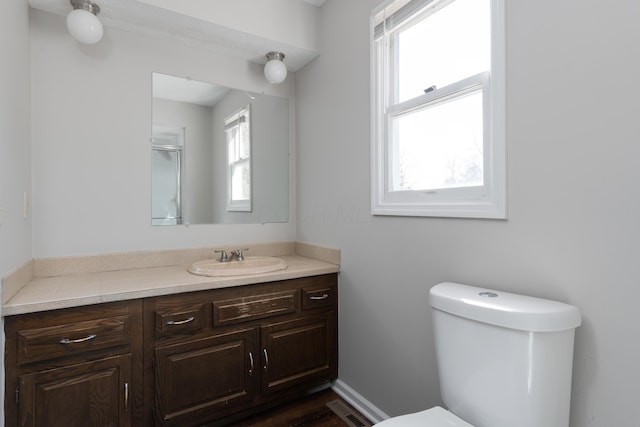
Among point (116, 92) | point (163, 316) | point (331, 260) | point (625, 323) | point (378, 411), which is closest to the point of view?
point (625, 323)

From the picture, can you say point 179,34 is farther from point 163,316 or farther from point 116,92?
point 163,316

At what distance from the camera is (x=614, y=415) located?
930mm

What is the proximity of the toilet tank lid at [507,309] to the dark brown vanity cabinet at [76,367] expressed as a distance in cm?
132

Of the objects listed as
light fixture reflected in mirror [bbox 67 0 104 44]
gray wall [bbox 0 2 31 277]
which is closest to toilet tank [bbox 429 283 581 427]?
gray wall [bbox 0 2 31 277]

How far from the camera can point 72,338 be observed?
1303mm

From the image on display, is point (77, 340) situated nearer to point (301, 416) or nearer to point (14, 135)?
point (14, 135)

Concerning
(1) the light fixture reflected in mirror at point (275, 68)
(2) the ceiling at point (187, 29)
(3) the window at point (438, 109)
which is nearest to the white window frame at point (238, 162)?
Result: (1) the light fixture reflected in mirror at point (275, 68)

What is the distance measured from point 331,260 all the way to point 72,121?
5.55 ft

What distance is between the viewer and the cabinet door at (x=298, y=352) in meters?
1.78

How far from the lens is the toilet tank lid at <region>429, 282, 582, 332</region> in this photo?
91cm

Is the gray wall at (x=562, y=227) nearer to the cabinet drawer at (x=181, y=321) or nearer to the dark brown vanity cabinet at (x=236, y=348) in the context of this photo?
the dark brown vanity cabinet at (x=236, y=348)

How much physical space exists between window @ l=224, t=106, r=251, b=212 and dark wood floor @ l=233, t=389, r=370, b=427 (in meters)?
1.29

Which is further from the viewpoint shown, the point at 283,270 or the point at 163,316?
the point at 283,270

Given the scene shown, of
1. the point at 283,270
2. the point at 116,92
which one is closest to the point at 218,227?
the point at 283,270
